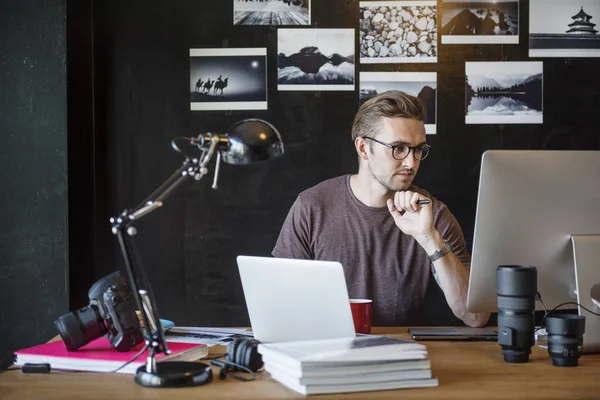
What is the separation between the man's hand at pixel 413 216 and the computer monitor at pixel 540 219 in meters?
0.44

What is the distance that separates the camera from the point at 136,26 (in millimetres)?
3238

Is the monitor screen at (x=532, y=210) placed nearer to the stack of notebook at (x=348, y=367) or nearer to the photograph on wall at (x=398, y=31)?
the stack of notebook at (x=348, y=367)

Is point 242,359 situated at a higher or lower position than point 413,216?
lower

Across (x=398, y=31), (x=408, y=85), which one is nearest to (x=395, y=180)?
(x=408, y=85)

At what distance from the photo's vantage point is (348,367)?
1.37 m

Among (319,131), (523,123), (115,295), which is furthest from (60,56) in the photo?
(523,123)

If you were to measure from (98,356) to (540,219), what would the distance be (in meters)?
1.03

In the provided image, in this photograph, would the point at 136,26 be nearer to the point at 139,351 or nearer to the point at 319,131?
the point at 319,131

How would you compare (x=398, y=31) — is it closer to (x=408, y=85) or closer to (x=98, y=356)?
(x=408, y=85)

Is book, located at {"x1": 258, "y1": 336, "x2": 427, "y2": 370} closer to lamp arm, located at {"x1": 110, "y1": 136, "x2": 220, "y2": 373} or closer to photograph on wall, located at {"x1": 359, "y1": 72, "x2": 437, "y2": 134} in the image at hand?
lamp arm, located at {"x1": 110, "y1": 136, "x2": 220, "y2": 373}

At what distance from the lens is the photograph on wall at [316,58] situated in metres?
3.21

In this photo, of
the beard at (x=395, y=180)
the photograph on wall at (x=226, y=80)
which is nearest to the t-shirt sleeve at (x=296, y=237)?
the beard at (x=395, y=180)

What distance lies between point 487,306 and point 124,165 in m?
1.94

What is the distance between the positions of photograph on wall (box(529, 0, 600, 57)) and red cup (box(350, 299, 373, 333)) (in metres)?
1.77
